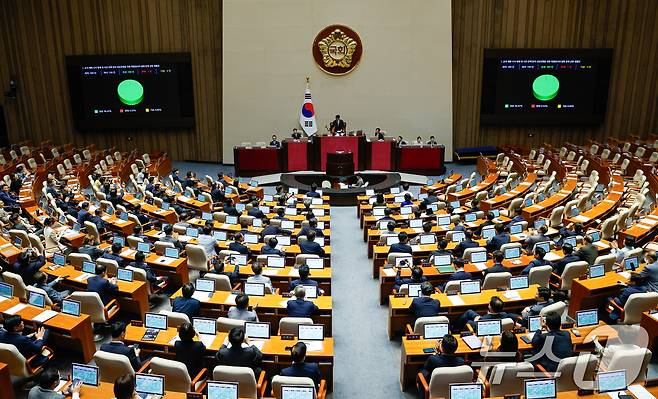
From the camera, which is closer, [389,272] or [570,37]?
[389,272]

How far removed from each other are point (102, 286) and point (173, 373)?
3169 millimetres

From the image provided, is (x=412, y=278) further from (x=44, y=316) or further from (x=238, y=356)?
(x=44, y=316)

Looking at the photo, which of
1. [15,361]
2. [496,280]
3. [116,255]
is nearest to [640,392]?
[496,280]

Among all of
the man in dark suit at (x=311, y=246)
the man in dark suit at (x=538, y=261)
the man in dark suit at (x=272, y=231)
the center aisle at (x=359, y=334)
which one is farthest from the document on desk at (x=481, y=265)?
the man in dark suit at (x=272, y=231)

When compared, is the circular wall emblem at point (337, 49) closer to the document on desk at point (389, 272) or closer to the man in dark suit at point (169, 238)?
the man in dark suit at point (169, 238)

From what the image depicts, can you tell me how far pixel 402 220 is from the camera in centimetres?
1302

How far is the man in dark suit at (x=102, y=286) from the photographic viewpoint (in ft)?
27.9

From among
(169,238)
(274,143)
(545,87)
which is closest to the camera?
(169,238)

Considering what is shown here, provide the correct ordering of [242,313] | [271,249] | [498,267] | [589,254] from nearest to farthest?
[242,313] < [498,267] < [589,254] < [271,249]

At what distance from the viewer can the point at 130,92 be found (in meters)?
22.5

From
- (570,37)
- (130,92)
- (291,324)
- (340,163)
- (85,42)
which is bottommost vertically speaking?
(291,324)

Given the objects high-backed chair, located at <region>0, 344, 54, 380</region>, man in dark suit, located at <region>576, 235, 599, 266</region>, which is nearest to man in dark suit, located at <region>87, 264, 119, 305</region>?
high-backed chair, located at <region>0, 344, 54, 380</region>

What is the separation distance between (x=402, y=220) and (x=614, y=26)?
1551 centimetres

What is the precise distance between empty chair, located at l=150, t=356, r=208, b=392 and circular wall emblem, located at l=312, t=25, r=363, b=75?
57.4 feet
